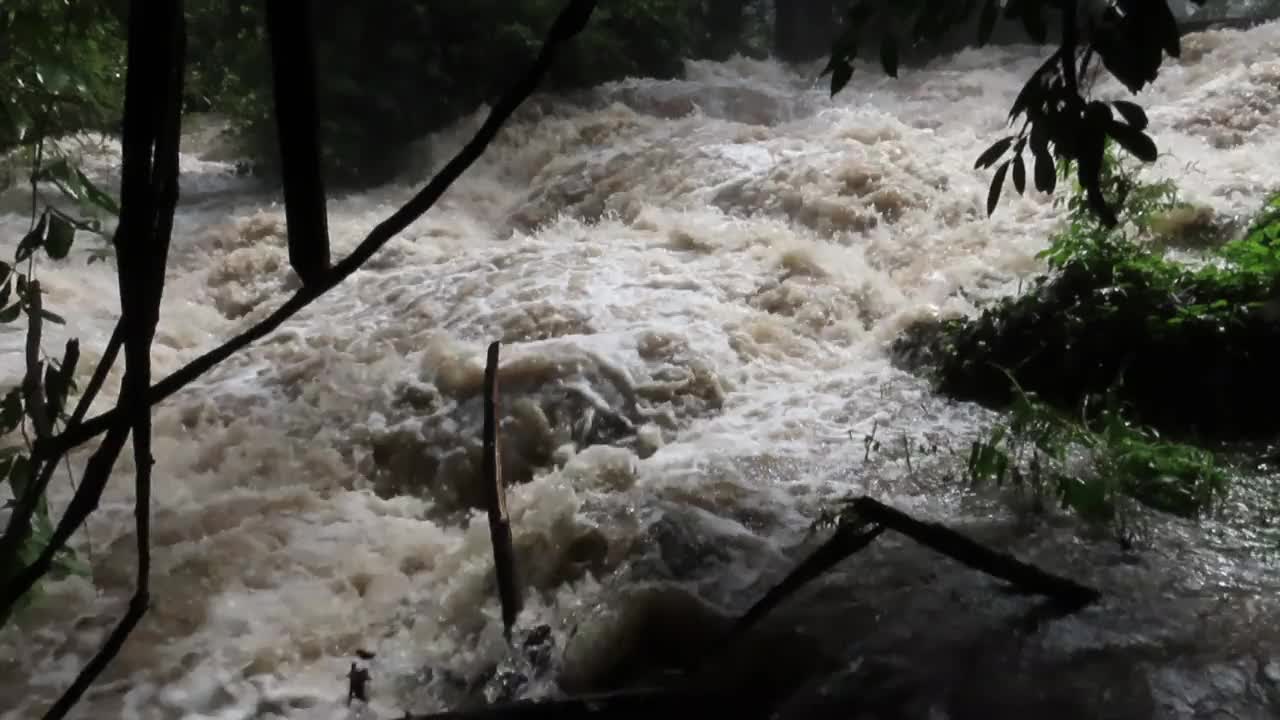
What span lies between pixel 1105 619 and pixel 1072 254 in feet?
7.53

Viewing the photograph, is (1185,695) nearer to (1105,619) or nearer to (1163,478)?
(1105,619)

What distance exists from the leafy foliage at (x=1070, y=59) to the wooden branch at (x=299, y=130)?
1.23m

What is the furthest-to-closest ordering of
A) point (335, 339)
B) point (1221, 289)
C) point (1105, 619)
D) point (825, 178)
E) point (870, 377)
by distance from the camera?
point (825, 178) < point (335, 339) < point (870, 377) < point (1221, 289) < point (1105, 619)

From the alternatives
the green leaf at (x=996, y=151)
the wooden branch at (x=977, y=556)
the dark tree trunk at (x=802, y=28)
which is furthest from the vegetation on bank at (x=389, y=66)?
the wooden branch at (x=977, y=556)

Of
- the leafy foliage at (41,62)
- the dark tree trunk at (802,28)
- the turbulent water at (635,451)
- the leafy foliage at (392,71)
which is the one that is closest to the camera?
the leafy foliage at (41,62)

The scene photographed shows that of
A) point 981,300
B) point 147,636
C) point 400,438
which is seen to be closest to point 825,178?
point 981,300

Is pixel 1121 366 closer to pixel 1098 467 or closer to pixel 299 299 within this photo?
pixel 1098 467

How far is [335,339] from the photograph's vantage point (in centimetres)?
527

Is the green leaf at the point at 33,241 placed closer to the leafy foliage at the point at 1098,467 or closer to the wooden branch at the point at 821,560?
the wooden branch at the point at 821,560

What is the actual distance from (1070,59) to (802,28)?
40.9 ft

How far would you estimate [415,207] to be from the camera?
79cm

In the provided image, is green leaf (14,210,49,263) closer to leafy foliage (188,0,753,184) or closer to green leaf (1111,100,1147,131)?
green leaf (1111,100,1147,131)

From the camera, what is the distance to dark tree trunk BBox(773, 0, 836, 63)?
13.0m

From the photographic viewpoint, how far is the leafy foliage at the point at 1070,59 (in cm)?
145
